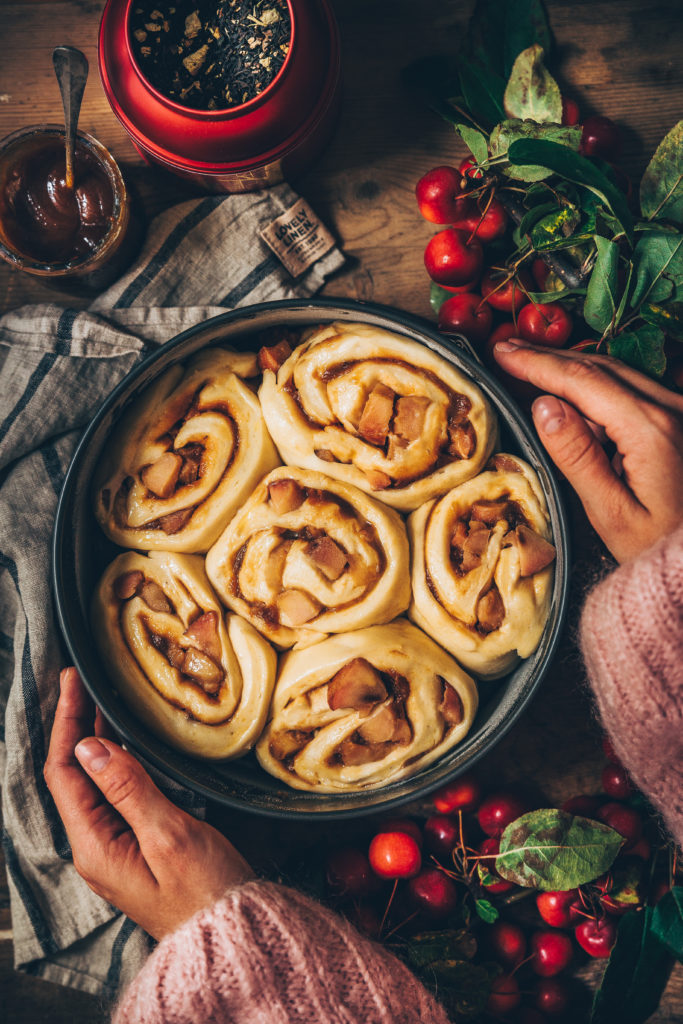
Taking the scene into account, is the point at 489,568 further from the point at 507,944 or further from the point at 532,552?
the point at 507,944

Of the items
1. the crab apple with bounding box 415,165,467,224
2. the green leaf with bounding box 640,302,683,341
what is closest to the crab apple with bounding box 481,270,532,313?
the crab apple with bounding box 415,165,467,224

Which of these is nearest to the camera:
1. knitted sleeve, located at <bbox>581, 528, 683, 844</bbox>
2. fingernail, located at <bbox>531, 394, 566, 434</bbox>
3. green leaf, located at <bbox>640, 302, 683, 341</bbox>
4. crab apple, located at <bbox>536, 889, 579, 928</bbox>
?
knitted sleeve, located at <bbox>581, 528, 683, 844</bbox>

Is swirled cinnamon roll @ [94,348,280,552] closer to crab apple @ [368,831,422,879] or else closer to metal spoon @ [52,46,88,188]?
metal spoon @ [52,46,88,188]

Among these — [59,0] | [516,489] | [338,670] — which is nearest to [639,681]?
[516,489]

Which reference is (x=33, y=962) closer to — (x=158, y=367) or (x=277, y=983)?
(x=277, y=983)

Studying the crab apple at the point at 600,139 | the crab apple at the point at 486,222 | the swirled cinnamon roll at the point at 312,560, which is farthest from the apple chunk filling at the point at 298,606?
the crab apple at the point at 600,139

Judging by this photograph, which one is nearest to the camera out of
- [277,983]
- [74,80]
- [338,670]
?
[277,983]
